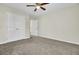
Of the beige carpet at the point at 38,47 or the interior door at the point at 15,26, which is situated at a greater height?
the interior door at the point at 15,26

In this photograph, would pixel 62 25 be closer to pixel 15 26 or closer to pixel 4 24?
pixel 15 26

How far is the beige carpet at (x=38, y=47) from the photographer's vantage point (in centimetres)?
232

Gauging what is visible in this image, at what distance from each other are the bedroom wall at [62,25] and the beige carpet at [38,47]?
5.6 inches

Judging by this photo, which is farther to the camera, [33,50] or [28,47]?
[28,47]

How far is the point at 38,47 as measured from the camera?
2473 millimetres

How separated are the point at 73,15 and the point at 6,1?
5.36ft

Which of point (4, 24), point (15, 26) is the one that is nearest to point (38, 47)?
point (15, 26)

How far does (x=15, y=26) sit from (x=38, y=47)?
31.6 inches

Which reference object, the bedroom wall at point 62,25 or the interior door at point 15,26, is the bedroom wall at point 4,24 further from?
the bedroom wall at point 62,25

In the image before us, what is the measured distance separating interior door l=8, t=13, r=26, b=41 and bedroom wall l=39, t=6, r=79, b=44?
0.52m

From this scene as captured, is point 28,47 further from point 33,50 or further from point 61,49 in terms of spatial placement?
point 61,49

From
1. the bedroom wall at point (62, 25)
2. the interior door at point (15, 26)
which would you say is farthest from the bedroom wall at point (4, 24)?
the bedroom wall at point (62, 25)
